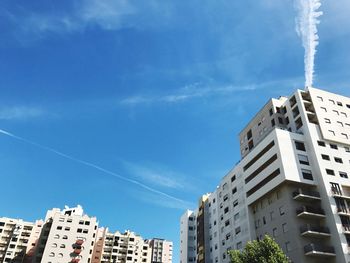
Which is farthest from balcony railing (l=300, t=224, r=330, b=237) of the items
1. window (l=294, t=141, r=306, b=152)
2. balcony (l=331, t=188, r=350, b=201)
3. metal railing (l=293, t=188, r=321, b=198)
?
window (l=294, t=141, r=306, b=152)

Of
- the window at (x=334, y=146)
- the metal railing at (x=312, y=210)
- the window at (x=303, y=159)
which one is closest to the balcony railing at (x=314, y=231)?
the metal railing at (x=312, y=210)

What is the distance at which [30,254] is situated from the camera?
105 m

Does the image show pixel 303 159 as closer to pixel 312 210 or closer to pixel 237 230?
pixel 312 210

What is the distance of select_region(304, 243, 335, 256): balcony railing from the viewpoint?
42.9 meters

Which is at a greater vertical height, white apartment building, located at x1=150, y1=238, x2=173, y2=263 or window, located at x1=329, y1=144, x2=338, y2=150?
white apartment building, located at x1=150, y1=238, x2=173, y2=263

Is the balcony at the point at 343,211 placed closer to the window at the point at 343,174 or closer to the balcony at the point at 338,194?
the balcony at the point at 338,194

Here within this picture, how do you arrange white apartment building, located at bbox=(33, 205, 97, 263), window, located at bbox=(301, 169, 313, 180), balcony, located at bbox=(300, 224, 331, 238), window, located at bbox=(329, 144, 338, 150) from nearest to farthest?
balcony, located at bbox=(300, 224, 331, 238) < window, located at bbox=(301, 169, 313, 180) < window, located at bbox=(329, 144, 338, 150) < white apartment building, located at bbox=(33, 205, 97, 263)

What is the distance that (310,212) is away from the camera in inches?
1850

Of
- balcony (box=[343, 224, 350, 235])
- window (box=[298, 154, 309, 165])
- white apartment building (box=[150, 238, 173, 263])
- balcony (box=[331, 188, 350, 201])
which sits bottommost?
balcony (box=[343, 224, 350, 235])

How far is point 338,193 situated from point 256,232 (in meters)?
14.6

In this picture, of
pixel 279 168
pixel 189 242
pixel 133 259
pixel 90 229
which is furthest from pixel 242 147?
pixel 133 259

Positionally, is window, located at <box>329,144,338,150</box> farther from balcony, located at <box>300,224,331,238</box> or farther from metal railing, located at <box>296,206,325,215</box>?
balcony, located at <box>300,224,331,238</box>

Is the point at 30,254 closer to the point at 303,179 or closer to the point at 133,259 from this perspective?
the point at 133,259

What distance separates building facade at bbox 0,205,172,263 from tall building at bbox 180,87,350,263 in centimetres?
4029
